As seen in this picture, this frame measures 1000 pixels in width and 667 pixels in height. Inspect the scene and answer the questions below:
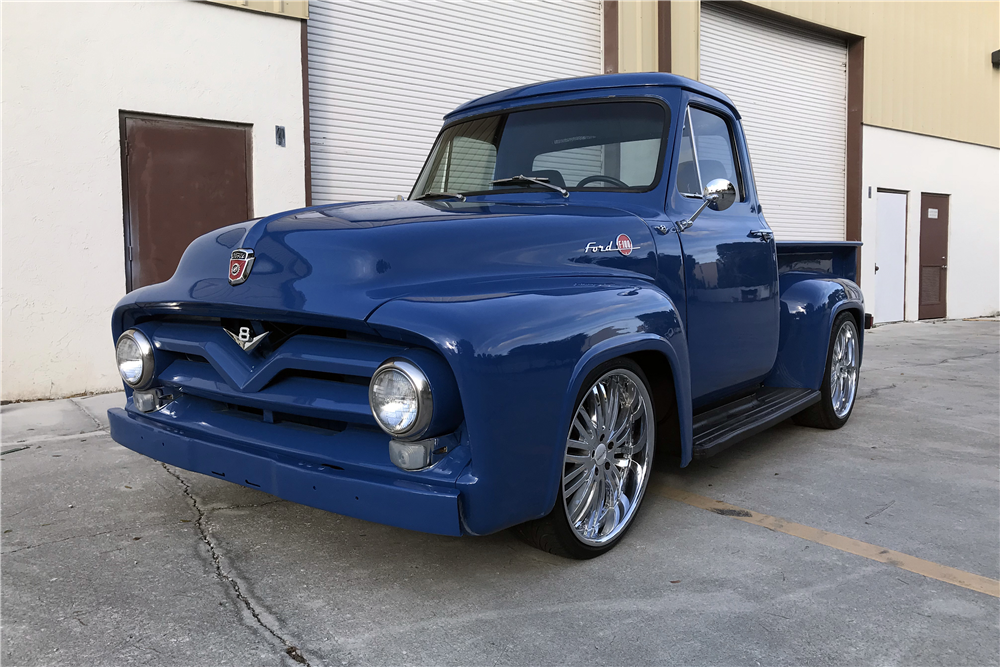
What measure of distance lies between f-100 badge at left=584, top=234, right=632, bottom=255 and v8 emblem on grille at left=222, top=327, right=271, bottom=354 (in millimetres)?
1256

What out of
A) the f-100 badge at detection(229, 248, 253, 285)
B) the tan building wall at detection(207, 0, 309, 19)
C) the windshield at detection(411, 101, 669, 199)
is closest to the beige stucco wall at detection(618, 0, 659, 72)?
the tan building wall at detection(207, 0, 309, 19)

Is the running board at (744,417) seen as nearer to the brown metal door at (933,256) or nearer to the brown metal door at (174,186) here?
the brown metal door at (174,186)

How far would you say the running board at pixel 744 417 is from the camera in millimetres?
3402

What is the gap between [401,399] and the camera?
7.27 ft

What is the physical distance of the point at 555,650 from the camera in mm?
2230

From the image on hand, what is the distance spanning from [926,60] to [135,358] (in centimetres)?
1621

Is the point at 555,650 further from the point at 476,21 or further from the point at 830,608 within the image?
the point at 476,21

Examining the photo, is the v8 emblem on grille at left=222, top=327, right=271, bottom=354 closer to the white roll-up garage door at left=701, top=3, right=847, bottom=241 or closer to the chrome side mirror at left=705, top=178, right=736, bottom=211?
the chrome side mirror at left=705, top=178, right=736, bottom=211

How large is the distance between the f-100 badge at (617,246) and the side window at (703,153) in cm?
60

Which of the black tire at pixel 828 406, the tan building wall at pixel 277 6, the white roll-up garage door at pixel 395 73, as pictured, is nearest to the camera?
the black tire at pixel 828 406

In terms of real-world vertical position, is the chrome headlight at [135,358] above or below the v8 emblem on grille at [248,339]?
below

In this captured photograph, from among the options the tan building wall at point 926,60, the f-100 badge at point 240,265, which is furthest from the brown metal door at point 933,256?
the f-100 badge at point 240,265

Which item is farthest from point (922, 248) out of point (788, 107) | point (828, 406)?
point (828, 406)

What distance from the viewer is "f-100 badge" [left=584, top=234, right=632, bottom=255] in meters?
3.04
